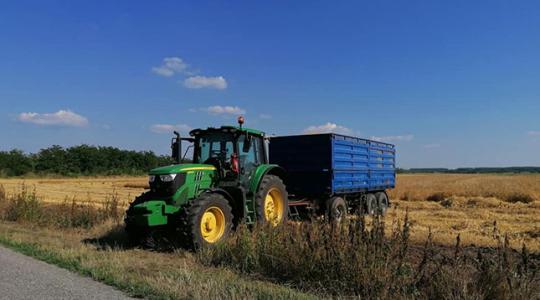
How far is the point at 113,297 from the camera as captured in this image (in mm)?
5926

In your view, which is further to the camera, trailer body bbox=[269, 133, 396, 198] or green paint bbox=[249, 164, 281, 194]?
trailer body bbox=[269, 133, 396, 198]

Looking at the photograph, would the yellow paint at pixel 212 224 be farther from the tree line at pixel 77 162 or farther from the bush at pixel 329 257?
the tree line at pixel 77 162

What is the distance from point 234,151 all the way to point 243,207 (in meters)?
1.25

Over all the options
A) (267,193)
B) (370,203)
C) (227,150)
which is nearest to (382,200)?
(370,203)

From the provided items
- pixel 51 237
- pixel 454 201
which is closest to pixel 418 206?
pixel 454 201

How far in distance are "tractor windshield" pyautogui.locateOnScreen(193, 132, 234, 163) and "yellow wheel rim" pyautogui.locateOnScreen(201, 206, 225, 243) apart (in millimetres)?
1418

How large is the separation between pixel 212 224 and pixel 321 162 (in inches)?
198

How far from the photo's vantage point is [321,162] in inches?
559

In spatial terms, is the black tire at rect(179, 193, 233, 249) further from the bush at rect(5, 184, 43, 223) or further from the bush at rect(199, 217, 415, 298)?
the bush at rect(5, 184, 43, 223)

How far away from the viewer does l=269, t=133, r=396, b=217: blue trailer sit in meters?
14.1

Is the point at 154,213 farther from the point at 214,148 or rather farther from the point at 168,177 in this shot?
the point at 214,148

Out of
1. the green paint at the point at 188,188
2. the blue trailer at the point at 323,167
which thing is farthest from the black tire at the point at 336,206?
the green paint at the point at 188,188

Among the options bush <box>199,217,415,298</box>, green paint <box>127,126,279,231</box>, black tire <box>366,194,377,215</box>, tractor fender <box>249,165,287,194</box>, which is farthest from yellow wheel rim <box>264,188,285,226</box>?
black tire <box>366,194,377,215</box>

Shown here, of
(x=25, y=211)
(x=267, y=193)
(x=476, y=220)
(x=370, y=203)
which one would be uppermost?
(x=267, y=193)
